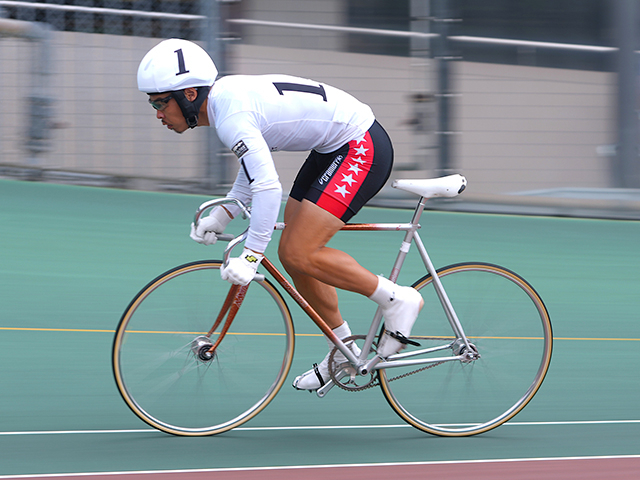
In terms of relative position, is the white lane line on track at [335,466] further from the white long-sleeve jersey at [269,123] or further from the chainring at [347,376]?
the white long-sleeve jersey at [269,123]

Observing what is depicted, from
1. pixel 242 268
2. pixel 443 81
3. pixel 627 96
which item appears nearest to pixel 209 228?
pixel 242 268

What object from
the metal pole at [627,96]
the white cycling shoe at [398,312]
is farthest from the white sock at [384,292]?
the metal pole at [627,96]

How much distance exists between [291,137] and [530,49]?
549 cm

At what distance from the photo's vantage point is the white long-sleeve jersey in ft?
9.64

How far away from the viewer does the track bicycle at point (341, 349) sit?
325cm

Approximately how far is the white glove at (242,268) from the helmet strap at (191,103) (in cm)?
52

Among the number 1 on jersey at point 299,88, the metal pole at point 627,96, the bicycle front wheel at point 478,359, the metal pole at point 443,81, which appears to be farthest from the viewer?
the metal pole at point 627,96

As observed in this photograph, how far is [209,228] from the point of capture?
324 cm

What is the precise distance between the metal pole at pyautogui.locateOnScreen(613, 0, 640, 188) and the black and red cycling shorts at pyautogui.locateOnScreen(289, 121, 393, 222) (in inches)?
219

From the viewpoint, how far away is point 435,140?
26.3ft

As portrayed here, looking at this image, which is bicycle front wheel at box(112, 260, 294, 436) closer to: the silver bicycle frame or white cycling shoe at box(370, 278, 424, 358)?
the silver bicycle frame

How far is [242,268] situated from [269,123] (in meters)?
0.55

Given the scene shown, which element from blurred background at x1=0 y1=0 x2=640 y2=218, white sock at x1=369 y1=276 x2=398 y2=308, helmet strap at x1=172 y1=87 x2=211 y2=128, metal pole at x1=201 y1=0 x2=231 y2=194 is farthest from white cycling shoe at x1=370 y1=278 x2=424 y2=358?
metal pole at x1=201 y1=0 x2=231 y2=194

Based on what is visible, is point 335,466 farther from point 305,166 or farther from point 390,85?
point 390,85
